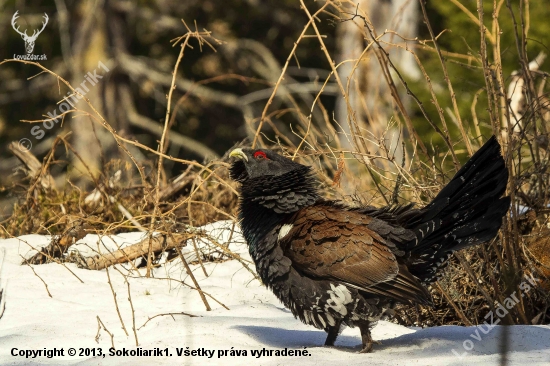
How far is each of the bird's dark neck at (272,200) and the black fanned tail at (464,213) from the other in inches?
26.7

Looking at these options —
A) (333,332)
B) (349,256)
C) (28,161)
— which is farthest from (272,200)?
(28,161)

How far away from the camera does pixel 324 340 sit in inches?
172

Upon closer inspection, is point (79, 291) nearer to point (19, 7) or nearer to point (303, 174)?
point (303, 174)

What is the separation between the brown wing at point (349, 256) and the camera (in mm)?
3736

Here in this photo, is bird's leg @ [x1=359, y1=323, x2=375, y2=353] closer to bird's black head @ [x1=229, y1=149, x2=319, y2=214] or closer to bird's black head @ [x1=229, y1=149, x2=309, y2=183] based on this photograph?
bird's black head @ [x1=229, y1=149, x2=319, y2=214]

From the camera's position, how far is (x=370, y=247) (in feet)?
12.5

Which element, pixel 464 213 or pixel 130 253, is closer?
pixel 464 213

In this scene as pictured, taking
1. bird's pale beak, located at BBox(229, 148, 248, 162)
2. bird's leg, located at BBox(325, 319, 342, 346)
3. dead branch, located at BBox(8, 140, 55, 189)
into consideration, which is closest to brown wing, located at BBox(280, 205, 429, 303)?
bird's leg, located at BBox(325, 319, 342, 346)

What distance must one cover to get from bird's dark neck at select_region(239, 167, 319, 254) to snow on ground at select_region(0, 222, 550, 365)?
0.63m

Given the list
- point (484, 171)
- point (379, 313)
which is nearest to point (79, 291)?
point (379, 313)

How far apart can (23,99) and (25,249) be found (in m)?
Result: 14.0

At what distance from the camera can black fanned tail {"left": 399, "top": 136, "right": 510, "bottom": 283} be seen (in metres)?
3.67

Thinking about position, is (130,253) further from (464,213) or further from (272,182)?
(464,213)

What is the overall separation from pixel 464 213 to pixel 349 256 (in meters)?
0.66
